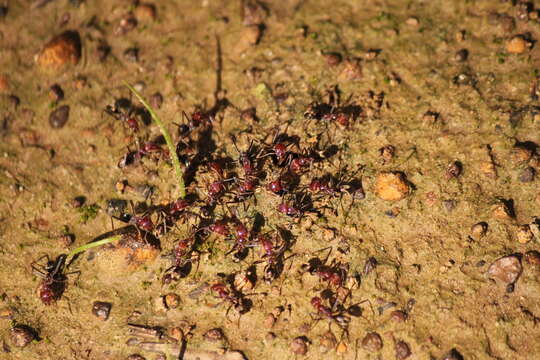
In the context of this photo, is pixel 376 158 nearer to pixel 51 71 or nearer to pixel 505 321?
pixel 505 321

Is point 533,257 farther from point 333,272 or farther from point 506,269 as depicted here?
point 333,272

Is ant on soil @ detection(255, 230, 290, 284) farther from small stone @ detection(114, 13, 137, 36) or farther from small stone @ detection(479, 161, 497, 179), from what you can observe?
small stone @ detection(114, 13, 137, 36)

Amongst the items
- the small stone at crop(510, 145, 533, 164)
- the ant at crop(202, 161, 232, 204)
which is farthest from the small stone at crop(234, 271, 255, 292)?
the small stone at crop(510, 145, 533, 164)

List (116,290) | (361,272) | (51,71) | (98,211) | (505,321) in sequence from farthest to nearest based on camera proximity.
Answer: (51,71)
(98,211)
(116,290)
(361,272)
(505,321)

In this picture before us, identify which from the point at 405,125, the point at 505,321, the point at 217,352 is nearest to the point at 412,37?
the point at 405,125

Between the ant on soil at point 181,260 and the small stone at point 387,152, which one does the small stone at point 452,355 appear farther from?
the ant on soil at point 181,260

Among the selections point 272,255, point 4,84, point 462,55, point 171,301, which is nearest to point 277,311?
point 272,255
